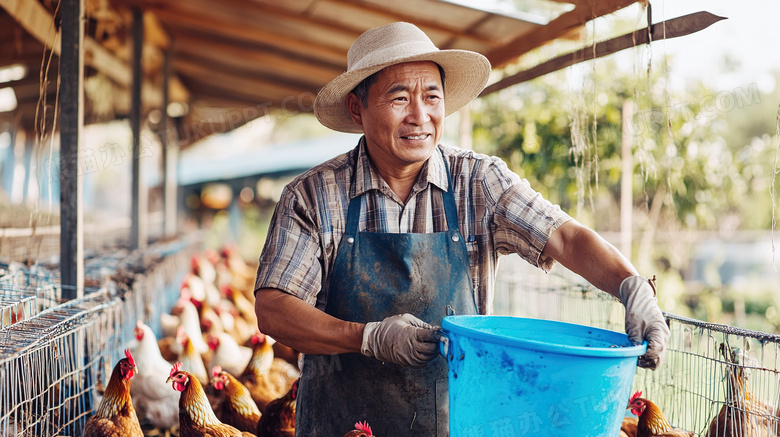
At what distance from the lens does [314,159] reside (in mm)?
19750

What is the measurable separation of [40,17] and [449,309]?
4.92 meters

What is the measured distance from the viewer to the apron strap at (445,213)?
2.45 metres

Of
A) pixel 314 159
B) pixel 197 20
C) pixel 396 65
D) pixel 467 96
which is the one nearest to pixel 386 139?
pixel 396 65

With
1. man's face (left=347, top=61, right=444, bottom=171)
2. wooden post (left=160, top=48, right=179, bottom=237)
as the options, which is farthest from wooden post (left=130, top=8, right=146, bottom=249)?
man's face (left=347, top=61, right=444, bottom=171)

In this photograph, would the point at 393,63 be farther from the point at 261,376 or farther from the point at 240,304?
the point at 240,304

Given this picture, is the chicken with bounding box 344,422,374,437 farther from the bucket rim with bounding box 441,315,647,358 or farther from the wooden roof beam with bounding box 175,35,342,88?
the wooden roof beam with bounding box 175,35,342,88

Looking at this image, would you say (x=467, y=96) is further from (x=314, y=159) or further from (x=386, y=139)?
(x=314, y=159)

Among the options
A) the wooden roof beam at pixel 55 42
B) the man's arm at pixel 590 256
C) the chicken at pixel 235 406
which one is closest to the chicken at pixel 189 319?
the chicken at pixel 235 406

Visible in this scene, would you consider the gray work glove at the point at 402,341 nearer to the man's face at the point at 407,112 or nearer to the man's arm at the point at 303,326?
the man's arm at the point at 303,326

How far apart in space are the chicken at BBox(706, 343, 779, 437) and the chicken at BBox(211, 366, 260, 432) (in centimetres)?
264

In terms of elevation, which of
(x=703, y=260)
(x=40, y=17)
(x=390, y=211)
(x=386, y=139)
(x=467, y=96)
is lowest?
(x=703, y=260)

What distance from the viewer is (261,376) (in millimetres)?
4672

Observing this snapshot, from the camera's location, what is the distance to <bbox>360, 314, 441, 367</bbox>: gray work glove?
190cm

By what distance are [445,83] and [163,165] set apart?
340 inches
